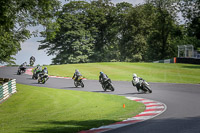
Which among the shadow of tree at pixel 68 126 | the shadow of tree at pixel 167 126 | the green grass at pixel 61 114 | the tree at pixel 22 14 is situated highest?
the tree at pixel 22 14

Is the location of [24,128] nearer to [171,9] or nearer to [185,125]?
[185,125]

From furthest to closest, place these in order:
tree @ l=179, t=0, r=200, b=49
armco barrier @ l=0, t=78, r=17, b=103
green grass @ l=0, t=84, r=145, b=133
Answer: tree @ l=179, t=0, r=200, b=49 < armco barrier @ l=0, t=78, r=17, b=103 < green grass @ l=0, t=84, r=145, b=133

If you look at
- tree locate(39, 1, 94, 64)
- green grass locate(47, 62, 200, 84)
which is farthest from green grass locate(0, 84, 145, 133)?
tree locate(39, 1, 94, 64)

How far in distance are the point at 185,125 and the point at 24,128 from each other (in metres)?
5.19

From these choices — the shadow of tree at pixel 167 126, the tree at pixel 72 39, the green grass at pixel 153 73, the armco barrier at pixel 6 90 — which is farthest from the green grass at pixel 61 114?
the tree at pixel 72 39

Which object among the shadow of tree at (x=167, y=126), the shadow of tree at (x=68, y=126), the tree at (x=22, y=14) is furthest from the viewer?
the tree at (x=22, y=14)

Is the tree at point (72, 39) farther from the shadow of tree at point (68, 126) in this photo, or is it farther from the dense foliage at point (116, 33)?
the shadow of tree at point (68, 126)

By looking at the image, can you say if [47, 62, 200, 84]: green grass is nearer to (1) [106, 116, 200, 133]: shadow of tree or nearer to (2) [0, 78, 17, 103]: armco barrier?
(2) [0, 78, 17, 103]: armco barrier

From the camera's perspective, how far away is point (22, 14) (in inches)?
797

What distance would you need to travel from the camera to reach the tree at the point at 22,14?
15589 millimetres

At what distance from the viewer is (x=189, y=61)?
4978 centimetres

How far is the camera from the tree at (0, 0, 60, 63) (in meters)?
15.6

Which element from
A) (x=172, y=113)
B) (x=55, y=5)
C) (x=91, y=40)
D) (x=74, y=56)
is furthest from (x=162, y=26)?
(x=172, y=113)

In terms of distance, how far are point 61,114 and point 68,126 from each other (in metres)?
3.09
